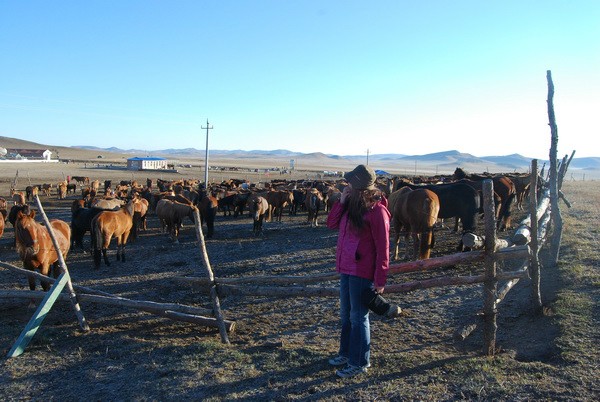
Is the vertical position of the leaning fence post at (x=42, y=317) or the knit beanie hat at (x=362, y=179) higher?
the knit beanie hat at (x=362, y=179)

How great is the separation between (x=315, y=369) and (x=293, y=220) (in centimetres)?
1639

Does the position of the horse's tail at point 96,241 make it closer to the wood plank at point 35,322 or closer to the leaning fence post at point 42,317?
the leaning fence post at point 42,317

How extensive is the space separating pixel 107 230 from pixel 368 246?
9.64 metres

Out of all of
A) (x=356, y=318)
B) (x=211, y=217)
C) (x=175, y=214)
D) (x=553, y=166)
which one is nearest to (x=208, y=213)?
(x=211, y=217)

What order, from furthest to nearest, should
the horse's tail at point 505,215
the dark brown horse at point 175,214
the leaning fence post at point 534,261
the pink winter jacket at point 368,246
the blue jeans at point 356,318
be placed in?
the dark brown horse at point 175,214 < the horse's tail at point 505,215 < the leaning fence post at point 534,261 < the blue jeans at point 356,318 < the pink winter jacket at point 368,246

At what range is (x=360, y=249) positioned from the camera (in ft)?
15.1

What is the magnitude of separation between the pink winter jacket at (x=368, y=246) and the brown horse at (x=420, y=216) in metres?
Result: 6.06

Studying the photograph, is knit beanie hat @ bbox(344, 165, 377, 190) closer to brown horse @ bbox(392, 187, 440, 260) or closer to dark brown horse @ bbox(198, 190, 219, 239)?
brown horse @ bbox(392, 187, 440, 260)

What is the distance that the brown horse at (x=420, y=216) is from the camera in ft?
35.1

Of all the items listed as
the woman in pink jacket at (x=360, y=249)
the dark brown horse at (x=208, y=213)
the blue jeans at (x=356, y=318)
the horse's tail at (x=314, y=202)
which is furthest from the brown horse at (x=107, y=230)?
the woman in pink jacket at (x=360, y=249)

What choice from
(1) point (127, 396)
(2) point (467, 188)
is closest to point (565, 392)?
(1) point (127, 396)

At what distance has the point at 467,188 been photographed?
12383 millimetres

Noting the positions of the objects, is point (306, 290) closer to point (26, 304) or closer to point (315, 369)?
point (315, 369)

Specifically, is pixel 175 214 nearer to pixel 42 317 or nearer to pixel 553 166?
pixel 42 317
